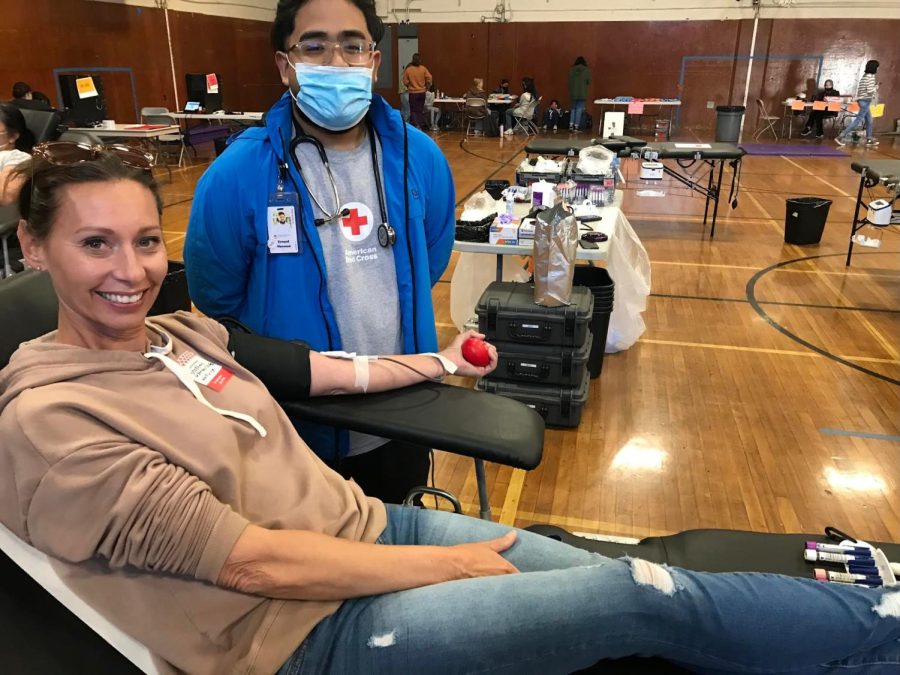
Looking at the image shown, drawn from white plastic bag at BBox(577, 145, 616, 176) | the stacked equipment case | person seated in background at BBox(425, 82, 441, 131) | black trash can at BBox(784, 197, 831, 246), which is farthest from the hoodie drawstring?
person seated in background at BBox(425, 82, 441, 131)

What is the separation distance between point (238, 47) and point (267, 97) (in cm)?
163

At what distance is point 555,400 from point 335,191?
1.63 metres

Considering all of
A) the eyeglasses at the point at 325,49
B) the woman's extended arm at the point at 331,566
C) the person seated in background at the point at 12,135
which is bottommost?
the woman's extended arm at the point at 331,566

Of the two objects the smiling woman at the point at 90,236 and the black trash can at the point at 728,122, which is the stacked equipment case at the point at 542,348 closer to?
the smiling woman at the point at 90,236

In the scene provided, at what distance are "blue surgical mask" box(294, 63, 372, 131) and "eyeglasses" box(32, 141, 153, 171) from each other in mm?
394

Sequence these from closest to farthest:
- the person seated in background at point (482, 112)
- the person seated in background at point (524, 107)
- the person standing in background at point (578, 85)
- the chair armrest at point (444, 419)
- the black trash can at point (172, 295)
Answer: the chair armrest at point (444, 419) < the black trash can at point (172, 295) < the person seated in background at point (482, 112) < the person standing in background at point (578, 85) < the person seated in background at point (524, 107)

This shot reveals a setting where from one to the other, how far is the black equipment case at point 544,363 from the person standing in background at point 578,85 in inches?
458

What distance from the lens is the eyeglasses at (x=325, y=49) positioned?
4.49ft

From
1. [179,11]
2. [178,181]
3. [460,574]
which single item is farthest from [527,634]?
[179,11]

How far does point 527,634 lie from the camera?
3.14 feet

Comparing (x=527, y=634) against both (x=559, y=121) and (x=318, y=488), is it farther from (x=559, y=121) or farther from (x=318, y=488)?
(x=559, y=121)

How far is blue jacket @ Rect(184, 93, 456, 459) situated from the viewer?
135 cm

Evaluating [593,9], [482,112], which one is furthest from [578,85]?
[482,112]

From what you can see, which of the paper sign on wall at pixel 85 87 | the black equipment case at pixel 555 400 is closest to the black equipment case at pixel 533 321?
the black equipment case at pixel 555 400
